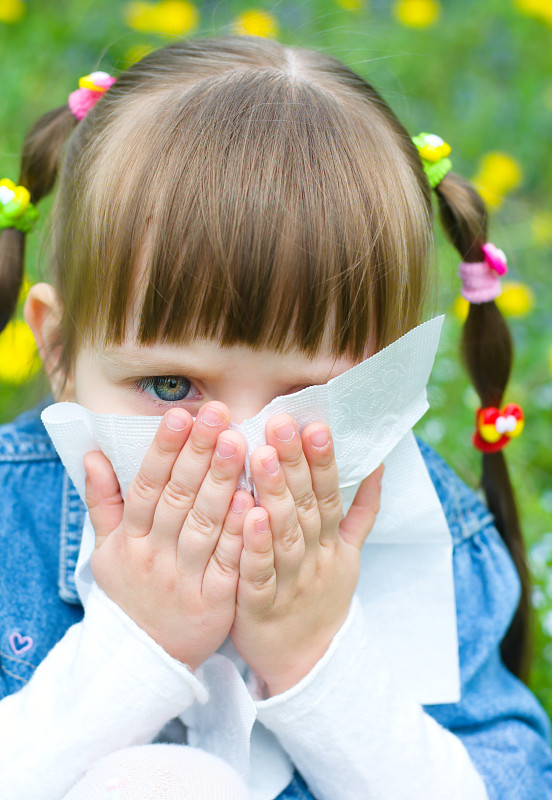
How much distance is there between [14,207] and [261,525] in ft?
A: 2.13

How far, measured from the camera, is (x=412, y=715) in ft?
3.49

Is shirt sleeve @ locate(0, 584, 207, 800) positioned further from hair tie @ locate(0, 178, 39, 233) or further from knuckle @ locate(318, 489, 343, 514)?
hair tie @ locate(0, 178, 39, 233)

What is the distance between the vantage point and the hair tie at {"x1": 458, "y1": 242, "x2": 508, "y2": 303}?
1.26 metres

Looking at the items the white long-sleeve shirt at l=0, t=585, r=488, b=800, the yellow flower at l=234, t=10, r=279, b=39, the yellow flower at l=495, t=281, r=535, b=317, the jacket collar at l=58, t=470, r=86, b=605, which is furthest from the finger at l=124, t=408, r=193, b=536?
the yellow flower at l=495, t=281, r=535, b=317

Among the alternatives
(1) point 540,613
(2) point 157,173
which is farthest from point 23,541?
(1) point 540,613

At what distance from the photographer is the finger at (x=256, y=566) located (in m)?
0.93

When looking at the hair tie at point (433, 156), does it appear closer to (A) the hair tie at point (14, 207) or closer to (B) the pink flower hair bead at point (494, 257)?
(B) the pink flower hair bead at point (494, 257)

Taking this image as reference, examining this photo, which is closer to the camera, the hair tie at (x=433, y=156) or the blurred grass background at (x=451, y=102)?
the hair tie at (x=433, y=156)

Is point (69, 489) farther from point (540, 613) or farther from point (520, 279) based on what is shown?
point (520, 279)

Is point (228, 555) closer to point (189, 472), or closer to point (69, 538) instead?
point (189, 472)

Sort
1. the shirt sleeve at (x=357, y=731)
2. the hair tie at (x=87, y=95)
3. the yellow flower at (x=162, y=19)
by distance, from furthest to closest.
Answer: the yellow flower at (x=162, y=19)
the hair tie at (x=87, y=95)
the shirt sleeve at (x=357, y=731)

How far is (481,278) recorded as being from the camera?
4.19 feet

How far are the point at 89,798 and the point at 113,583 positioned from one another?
24cm

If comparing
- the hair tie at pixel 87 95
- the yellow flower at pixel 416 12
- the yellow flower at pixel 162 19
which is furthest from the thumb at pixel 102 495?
the yellow flower at pixel 416 12
